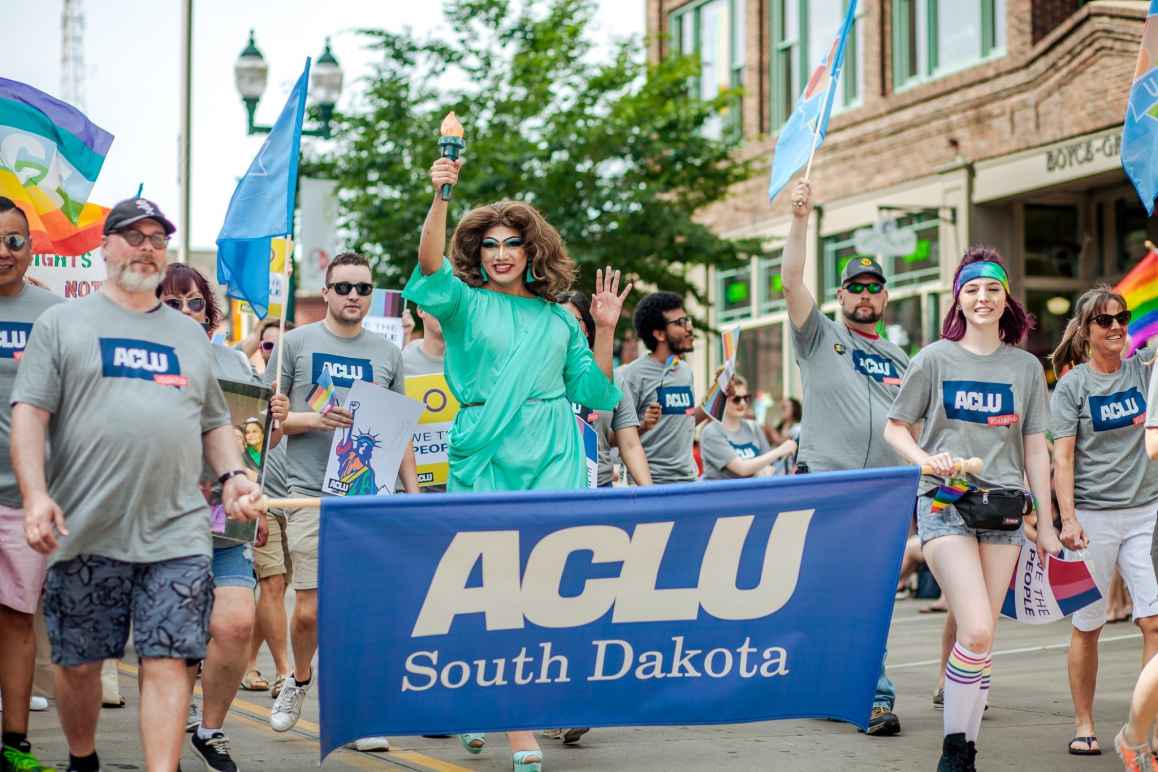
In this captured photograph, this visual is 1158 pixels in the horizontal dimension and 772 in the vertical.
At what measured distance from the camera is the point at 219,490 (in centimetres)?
618

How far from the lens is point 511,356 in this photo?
666 centimetres

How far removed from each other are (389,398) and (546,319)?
4.86ft

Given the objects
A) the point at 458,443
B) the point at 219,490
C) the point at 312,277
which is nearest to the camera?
the point at 219,490

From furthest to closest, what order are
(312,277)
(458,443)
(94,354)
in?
1. (312,277)
2. (458,443)
3. (94,354)

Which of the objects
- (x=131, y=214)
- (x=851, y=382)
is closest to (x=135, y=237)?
(x=131, y=214)

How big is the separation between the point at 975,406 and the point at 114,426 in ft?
11.0

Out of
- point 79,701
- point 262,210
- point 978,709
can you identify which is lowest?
point 978,709

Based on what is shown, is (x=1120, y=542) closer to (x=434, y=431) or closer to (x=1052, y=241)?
(x=434, y=431)

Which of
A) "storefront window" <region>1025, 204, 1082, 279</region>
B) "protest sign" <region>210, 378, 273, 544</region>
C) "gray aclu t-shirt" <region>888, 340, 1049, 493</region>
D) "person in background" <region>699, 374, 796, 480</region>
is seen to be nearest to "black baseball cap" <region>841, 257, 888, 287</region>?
"gray aclu t-shirt" <region>888, 340, 1049, 493</region>

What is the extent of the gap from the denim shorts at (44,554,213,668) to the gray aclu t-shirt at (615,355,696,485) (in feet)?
16.0

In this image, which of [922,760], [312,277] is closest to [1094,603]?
[922,760]

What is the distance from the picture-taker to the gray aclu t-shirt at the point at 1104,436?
7.78 m

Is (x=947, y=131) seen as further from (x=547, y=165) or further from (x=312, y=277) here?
(x=312, y=277)

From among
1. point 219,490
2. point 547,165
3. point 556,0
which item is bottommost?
point 219,490
